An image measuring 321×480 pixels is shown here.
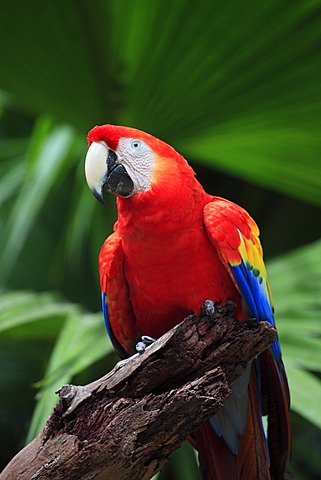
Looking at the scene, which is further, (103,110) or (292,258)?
(292,258)

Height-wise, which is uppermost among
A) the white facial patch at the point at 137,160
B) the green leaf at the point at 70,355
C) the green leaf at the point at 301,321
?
the white facial patch at the point at 137,160

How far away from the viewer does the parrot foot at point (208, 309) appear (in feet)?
3.05

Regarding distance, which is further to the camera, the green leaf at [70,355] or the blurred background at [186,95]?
the green leaf at [70,355]

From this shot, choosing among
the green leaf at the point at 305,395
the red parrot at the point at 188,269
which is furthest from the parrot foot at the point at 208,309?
the green leaf at the point at 305,395

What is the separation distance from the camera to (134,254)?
1006mm

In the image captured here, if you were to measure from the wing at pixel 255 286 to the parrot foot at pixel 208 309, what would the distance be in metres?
0.06

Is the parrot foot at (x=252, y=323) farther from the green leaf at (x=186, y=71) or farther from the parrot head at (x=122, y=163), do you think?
the green leaf at (x=186, y=71)

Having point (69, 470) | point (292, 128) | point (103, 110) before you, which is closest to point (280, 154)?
point (292, 128)

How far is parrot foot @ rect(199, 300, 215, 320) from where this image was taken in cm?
93

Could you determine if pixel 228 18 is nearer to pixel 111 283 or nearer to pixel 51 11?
pixel 51 11

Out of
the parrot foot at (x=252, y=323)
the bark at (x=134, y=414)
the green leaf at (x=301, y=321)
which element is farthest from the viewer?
the green leaf at (x=301, y=321)

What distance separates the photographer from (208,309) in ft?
3.09

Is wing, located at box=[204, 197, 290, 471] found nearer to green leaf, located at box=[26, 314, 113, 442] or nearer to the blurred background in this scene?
the blurred background

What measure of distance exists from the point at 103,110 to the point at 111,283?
1.23 feet
